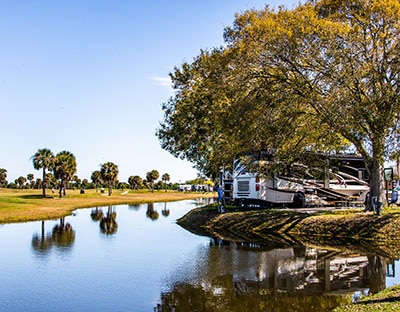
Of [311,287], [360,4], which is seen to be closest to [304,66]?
[360,4]

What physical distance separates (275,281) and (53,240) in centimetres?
1334

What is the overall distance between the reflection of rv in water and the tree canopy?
75.1 inches

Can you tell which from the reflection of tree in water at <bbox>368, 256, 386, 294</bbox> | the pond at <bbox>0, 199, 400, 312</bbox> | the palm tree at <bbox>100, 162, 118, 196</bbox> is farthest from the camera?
the palm tree at <bbox>100, 162, 118, 196</bbox>

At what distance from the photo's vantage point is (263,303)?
33.8 ft

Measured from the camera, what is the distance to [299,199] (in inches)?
1040

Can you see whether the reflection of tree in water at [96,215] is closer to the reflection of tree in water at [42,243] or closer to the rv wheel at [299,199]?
the reflection of tree in water at [42,243]

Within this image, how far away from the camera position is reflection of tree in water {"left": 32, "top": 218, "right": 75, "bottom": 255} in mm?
19891

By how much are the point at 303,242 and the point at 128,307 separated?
11291 millimetres

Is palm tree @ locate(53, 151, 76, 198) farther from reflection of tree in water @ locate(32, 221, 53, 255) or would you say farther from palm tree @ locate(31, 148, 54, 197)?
reflection of tree in water @ locate(32, 221, 53, 255)

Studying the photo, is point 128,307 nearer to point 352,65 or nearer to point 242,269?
point 242,269

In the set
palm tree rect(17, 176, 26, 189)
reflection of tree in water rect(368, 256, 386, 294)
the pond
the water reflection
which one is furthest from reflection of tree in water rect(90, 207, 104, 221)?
palm tree rect(17, 176, 26, 189)

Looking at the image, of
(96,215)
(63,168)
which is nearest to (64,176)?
(63,168)

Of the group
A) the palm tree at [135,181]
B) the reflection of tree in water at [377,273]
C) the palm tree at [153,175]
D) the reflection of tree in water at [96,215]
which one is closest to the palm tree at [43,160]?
the reflection of tree in water at [96,215]

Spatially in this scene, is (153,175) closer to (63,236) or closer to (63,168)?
(63,168)
